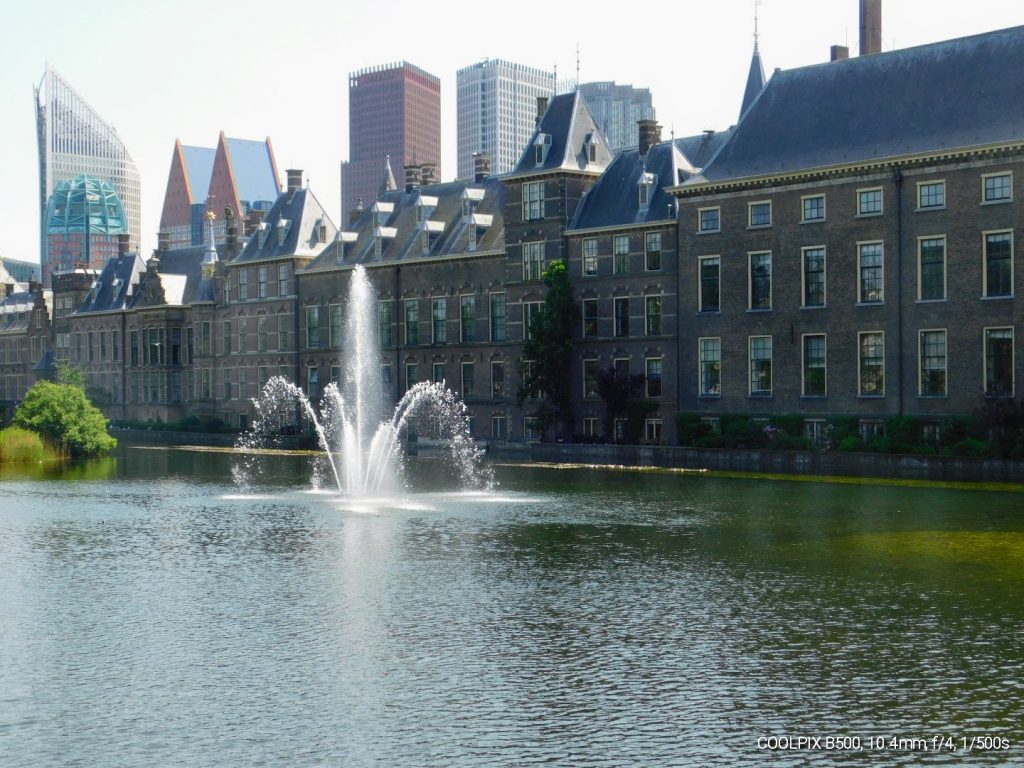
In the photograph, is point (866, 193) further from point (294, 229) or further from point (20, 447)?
point (294, 229)

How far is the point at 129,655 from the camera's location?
19219 millimetres

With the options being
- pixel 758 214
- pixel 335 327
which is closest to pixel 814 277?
pixel 758 214

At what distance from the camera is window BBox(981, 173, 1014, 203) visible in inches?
2104

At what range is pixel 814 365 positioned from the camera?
197 feet

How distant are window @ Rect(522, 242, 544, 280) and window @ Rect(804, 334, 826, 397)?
58.6 ft

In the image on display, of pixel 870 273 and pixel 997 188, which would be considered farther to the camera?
pixel 870 273

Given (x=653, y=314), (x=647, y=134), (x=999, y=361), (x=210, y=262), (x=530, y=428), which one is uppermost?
(x=647, y=134)

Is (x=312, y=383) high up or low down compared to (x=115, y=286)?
down

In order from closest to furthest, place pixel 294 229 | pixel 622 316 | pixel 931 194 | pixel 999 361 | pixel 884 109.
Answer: pixel 999 361, pixel 931 194, pixel 884 109, pixel 622 316, pixel 294 229

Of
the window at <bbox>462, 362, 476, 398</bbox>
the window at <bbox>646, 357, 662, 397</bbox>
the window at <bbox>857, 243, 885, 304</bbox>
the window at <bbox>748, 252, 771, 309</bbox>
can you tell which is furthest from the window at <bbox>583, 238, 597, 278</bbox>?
the window at <bbox>857, 243, 885, 304</bbox>

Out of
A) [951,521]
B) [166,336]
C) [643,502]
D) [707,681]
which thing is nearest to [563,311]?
[643,502]

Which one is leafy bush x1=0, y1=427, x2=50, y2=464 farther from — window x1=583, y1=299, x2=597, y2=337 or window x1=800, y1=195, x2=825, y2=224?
window x1=800, y1=195, x2=825, y2=224

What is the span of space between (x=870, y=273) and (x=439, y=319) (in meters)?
30.5

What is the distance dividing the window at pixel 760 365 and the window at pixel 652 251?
25.8 ft
